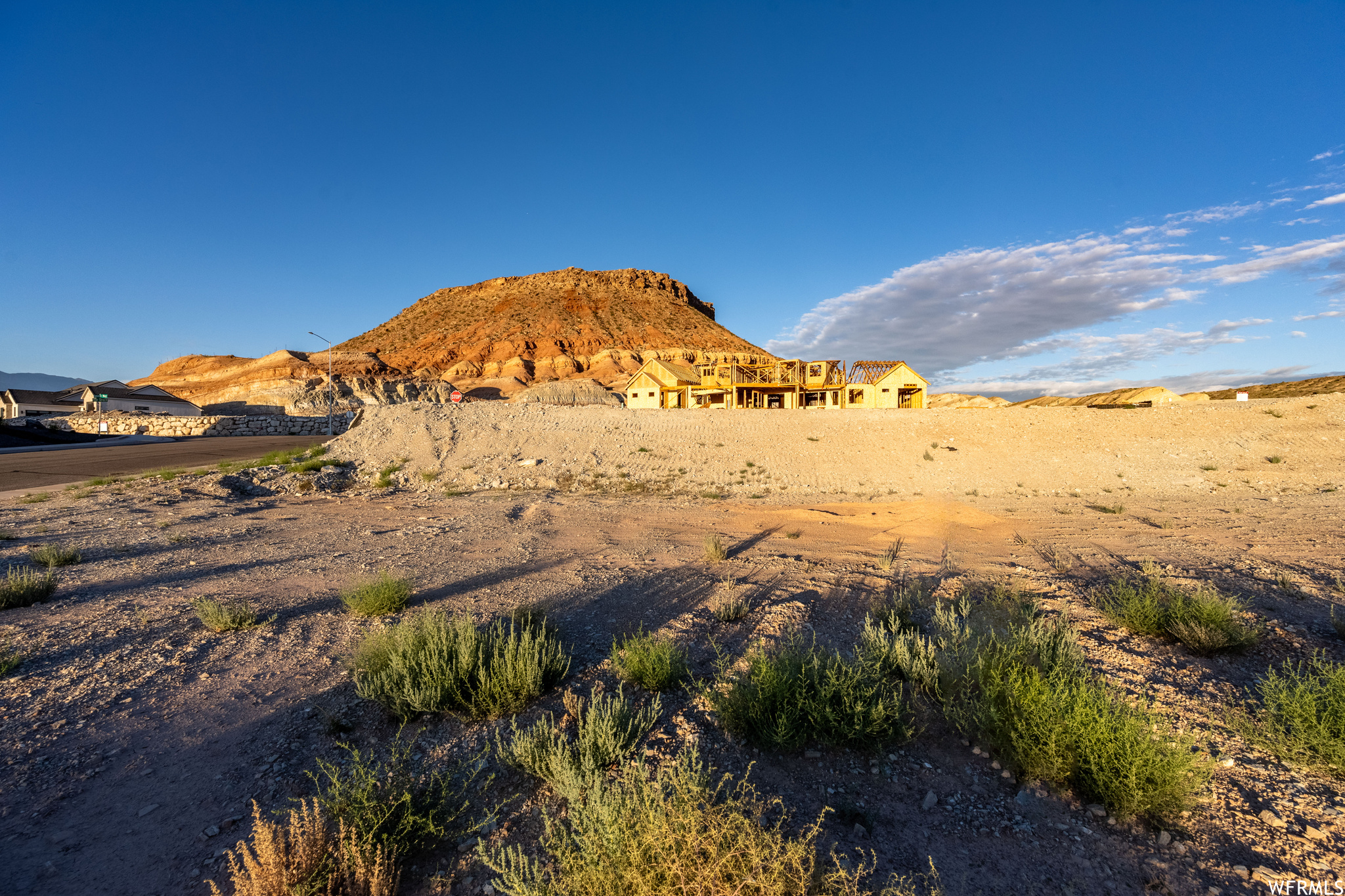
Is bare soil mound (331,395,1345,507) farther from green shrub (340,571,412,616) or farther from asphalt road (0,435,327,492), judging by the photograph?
green shrub (340,571,412,616)

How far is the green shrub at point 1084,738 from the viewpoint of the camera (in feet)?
9.70

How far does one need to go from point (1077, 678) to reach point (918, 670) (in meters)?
1.13

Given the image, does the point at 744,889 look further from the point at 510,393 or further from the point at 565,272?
the point at 565,272

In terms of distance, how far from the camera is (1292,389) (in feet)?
103

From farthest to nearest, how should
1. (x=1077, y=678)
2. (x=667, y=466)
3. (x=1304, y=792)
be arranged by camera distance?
(x=667, y=466) → (x=1077, y=678) → (x=1304, y=792)

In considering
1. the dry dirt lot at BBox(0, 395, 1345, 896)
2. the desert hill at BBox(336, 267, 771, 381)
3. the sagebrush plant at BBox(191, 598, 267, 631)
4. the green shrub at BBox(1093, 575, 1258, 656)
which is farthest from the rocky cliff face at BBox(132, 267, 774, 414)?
the green shrub at BBox(1093, 575, 1258, 656)

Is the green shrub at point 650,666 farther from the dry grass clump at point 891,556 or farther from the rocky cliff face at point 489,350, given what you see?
the rocky cliff face at point 489,350

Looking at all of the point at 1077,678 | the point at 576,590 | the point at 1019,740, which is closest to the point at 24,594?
the point at 576,590

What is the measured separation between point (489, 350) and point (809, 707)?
266 ft

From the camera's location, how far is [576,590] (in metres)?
7.30

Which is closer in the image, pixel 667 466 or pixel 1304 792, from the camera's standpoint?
pixel 1304 792

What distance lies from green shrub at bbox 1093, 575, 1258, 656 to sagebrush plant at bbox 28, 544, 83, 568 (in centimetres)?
1322

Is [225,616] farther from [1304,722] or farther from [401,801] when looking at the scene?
[1304,722]

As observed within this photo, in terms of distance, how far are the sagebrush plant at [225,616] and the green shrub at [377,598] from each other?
792mm
